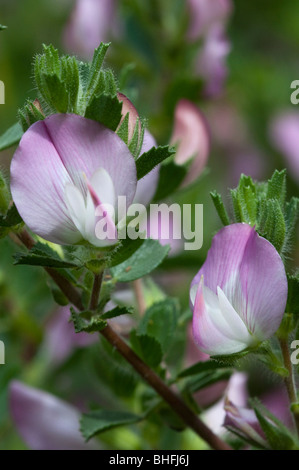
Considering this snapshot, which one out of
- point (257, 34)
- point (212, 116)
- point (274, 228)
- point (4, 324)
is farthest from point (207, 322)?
point (257, 34)

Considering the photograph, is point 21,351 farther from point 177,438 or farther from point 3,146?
point 3,146

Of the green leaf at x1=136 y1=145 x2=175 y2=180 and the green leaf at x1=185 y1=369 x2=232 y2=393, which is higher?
the green leaf at x1=136 y1=145 x2=175 y2=180

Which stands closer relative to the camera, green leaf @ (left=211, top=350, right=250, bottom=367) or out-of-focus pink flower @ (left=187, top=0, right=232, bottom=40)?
green leaf @ (left=211, top=350, right=250, bottom=367)

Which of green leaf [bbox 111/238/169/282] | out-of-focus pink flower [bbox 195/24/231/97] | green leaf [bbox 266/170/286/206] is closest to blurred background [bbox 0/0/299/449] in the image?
out-of-focus pink flower [bbox 195/24/231/97]

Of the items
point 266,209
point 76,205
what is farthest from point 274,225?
point 76,205

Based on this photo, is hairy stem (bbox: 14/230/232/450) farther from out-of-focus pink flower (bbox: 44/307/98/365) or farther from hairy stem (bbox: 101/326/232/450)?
out-of-focus pink flower (bbox: 44/307/98/365)

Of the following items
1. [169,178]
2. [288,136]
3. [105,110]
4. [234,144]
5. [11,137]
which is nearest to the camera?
[105,110]

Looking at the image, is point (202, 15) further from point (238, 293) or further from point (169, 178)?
point (238, 293)
